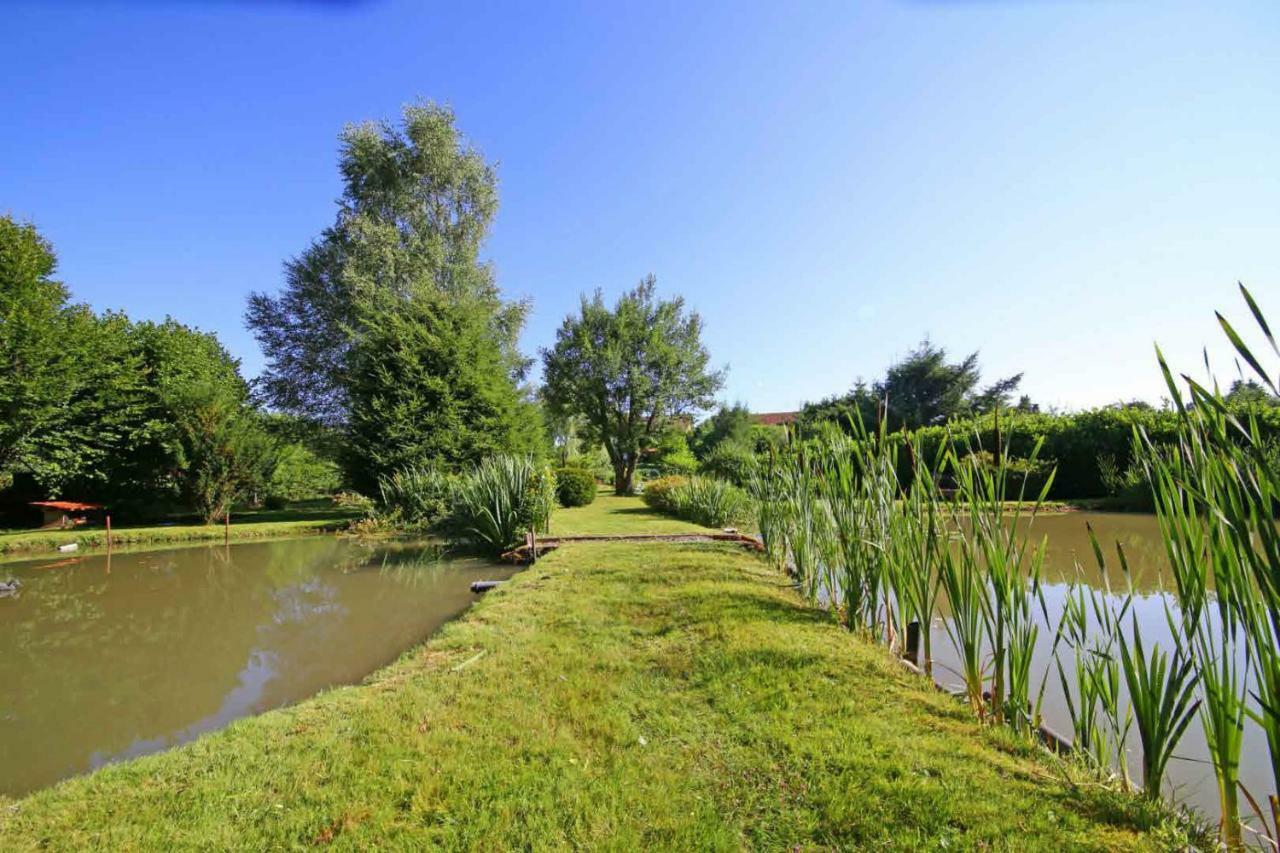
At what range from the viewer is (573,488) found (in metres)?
15.4

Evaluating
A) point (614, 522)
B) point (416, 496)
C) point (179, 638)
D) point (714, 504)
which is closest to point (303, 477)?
point (416, 496)

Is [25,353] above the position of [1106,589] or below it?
above

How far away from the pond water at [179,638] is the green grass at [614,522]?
228 cm

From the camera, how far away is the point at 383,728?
8.73ft

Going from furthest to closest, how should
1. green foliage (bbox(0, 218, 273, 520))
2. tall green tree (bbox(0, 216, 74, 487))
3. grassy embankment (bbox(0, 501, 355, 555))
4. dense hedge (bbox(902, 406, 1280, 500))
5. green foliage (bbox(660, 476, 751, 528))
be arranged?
1. dense hedge (bbox(902, 406, 1280, 500))
2. green foliage (bbox(0, 218, 273, 520))
3. tall green tree (bbox(0, 216, 74, 487))
4. green foliage (bbox(660, 476, 751, 528))
5. grassy embankment (bbox(0, 501, 355, 555))

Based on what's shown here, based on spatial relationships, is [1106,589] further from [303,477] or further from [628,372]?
[303,477]

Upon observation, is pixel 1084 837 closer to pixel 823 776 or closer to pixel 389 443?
pixel 823 776

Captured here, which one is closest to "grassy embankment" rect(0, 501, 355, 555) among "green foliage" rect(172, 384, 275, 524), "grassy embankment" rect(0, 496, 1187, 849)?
"green foliage" rect(172, 384, 275, 524)

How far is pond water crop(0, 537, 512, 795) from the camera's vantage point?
3.42 meters

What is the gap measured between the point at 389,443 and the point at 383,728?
35.8ft

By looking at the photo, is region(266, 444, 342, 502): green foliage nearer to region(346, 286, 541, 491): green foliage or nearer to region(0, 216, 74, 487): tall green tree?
region(0, 216, 74, 487): tall green tree

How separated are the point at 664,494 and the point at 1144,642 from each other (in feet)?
33.2

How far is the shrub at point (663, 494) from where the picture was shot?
13.5 meters

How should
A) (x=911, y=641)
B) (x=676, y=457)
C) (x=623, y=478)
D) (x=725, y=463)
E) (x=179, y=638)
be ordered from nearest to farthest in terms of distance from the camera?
(x=911, y=641) < (x=179, y=638) < (x=725, y=463) < (x=623, y=478) < (x=676, y=457)
